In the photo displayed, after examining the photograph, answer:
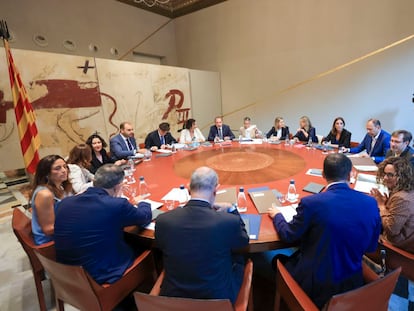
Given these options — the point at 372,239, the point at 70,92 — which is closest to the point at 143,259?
the point at 372,239

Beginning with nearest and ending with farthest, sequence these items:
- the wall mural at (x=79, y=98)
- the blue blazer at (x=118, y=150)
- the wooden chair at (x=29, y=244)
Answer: the wooden chair at (x=29, y=244) → the blue blazer at (x=118, y=150) → the wall mural at (x=79, y=98)

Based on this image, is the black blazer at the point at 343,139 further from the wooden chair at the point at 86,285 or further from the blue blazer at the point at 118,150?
the wooden chair at the point at 86,285

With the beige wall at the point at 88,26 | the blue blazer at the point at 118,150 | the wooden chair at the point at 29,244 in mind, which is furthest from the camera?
the beige wall at the point at 88,26

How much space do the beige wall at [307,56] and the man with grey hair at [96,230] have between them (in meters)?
5.90

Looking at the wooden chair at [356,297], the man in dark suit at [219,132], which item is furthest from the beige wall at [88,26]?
the wooden chair at [356,297]

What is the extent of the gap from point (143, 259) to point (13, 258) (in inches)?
83.2

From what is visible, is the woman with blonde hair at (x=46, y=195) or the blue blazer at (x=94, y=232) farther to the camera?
the woman with blonde hair at (x=46, y=195)

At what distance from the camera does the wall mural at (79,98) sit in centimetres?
372

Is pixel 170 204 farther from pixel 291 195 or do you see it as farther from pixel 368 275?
pixel 368 275

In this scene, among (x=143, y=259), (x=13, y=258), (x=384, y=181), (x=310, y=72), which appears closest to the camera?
(x=143, y=259)

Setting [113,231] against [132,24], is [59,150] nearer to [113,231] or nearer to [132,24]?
[113,231]

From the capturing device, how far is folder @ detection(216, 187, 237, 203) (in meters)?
1.90

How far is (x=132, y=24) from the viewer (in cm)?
687

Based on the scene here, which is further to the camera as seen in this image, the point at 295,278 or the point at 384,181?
the point at 384,181
